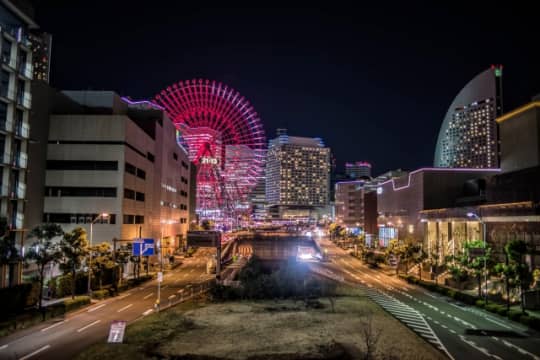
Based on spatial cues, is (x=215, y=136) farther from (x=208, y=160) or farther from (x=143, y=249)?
(x=143, y=249)

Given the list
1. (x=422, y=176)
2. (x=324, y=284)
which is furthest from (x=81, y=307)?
(x=422, y=176)

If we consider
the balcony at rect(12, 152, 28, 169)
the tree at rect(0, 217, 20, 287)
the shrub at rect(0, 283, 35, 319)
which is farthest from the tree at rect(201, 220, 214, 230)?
the tree at rect(0, 217, 20, 287)

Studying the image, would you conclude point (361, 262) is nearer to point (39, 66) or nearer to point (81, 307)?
point (81, 307)

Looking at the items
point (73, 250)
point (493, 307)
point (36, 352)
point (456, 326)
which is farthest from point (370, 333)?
point (73, 250)

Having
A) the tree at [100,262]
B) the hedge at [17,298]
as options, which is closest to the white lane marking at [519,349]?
the hedge at [17,298]

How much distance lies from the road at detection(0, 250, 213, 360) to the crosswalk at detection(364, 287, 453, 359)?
A: 18122 mm

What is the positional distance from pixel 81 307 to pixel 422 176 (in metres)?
65.6

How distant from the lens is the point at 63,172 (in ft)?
196

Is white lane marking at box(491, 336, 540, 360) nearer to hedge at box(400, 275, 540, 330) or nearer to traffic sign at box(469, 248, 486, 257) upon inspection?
hedge at box(400, 275, 540, 330)

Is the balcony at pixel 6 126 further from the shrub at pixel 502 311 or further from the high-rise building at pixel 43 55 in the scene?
the high-rise building at pixel 43 55

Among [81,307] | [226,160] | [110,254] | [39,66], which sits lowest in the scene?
[81,307]

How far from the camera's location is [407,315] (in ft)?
111

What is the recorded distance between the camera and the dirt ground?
21984 mm

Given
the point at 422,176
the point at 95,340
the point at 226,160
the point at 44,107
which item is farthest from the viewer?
the point at 226,160
